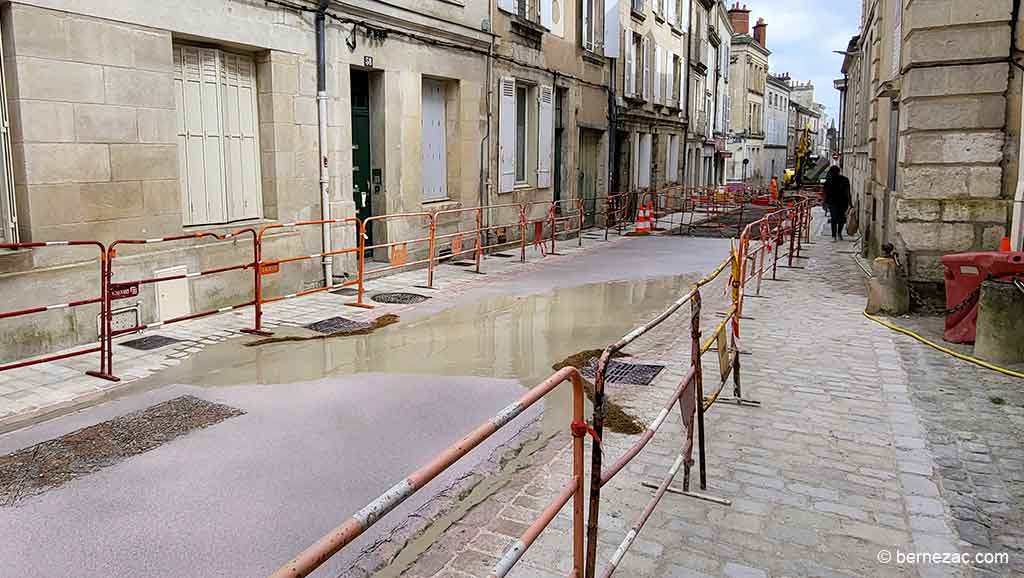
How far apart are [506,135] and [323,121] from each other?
5448mm

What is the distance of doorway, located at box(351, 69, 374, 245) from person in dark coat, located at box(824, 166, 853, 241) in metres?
12.0

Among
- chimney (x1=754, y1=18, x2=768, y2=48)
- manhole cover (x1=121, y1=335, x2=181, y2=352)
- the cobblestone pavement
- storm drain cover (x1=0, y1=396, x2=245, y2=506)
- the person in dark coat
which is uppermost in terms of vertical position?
chimney (x1=754, y1=18, x2=768, y2=48)

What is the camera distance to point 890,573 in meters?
3.64

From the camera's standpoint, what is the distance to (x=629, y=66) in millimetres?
22516

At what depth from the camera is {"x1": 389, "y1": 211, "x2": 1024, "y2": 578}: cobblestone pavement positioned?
147 inches

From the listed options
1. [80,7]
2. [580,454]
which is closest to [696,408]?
[580,454]

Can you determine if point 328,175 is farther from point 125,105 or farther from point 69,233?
point 69,233

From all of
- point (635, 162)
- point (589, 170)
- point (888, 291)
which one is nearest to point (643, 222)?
point (589, 170)

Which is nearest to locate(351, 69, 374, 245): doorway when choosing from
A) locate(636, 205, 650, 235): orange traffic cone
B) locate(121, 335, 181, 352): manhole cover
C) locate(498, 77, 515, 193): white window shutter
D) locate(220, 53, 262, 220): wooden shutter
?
locate(220, 53, 262, 220): wooden shutter

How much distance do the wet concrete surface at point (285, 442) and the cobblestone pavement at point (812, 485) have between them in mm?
608

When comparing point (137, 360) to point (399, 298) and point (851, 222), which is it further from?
point (851, 222)

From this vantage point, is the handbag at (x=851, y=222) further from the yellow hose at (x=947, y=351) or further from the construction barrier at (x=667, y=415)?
the construction barrier at (x=667, y=415)

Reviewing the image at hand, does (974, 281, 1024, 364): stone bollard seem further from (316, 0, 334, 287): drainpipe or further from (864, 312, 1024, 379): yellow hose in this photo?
(316, 0, 334, 287): drainpipe

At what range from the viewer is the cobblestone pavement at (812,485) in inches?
147
